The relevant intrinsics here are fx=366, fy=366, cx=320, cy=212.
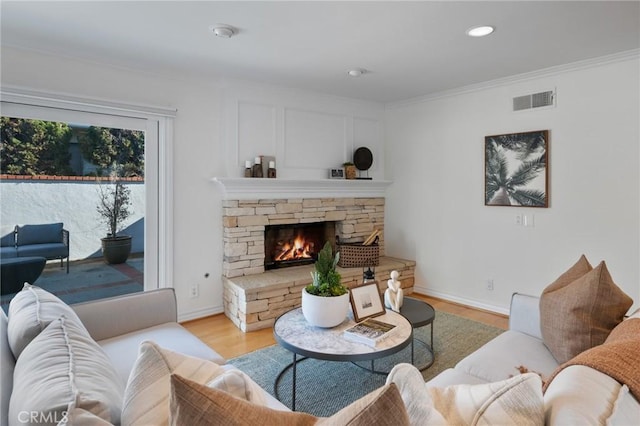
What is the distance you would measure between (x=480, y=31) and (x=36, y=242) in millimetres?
3710

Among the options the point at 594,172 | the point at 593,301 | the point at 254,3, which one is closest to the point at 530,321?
the point at 593,301

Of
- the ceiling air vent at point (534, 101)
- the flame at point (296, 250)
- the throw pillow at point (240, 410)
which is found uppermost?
the ceiling air vent at point (534, 101)

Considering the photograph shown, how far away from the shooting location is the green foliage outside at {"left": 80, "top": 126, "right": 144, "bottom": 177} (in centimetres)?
311

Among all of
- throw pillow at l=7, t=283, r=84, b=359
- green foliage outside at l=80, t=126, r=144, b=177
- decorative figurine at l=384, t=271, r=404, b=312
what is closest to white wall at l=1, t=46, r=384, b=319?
green foliage outside at l=80, t=126, r=144, b=177

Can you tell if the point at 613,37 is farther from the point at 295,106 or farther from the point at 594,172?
the point at 295,106

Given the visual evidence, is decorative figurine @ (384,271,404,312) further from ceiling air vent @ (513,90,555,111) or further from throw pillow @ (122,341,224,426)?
ceiling air vent @ (513,90,555,111)

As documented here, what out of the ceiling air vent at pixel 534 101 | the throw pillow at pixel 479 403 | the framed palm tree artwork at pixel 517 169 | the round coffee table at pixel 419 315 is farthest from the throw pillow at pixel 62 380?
the ceiling air vent at pixel 534 101

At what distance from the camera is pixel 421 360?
274 centimetres

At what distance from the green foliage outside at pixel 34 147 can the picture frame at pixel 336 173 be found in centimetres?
260

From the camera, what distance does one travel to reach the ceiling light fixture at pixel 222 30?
245 centimetres

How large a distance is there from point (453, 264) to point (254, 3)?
3.33 metres

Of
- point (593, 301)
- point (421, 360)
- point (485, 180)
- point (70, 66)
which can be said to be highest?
point (70, 66)

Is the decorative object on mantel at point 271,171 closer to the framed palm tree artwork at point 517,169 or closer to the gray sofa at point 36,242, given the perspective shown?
the gray sofa at point 36,242

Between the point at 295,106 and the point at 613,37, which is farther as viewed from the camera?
the point at 295,106
